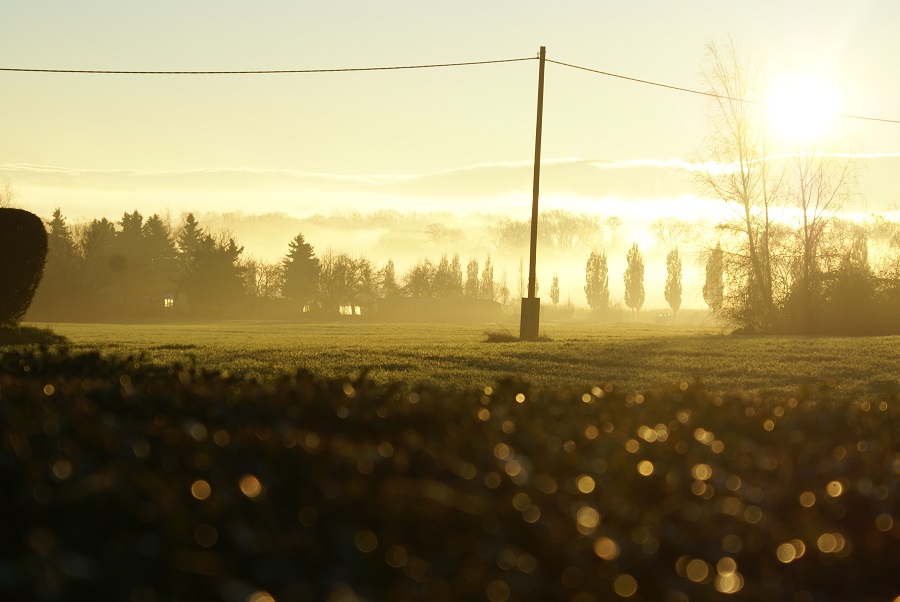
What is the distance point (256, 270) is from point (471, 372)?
81.8m

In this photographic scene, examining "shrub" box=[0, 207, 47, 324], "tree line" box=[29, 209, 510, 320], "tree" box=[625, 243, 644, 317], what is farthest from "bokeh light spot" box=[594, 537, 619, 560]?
"tree" box=[625, 243, 644, 317]

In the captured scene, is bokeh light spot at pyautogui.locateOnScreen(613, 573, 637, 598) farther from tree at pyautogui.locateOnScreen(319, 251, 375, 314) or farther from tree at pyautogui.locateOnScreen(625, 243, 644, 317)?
tree at pyautogui.locateOnScreen(625, 243, 644, 317)

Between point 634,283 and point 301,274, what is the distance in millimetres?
41273

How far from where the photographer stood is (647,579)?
271 cm

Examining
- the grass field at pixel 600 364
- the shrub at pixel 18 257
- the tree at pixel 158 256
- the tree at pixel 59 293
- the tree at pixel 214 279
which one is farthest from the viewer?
the tree at pixel 158 256

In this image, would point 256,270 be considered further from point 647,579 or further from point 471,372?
point 647,579

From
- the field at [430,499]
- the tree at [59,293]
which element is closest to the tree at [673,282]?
the tree at [59,293]

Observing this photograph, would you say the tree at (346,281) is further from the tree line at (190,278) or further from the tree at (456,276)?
the tree at (456,276)

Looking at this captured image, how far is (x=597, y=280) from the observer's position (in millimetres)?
109125

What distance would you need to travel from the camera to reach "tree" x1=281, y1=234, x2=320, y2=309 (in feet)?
286

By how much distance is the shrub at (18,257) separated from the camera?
71.6 feet

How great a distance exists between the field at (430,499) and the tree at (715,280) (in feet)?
→ 87.2

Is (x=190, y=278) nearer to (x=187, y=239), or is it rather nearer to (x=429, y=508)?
(x=187, y=239)

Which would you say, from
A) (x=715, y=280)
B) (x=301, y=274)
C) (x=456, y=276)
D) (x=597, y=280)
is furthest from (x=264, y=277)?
(x=715, y=280)
